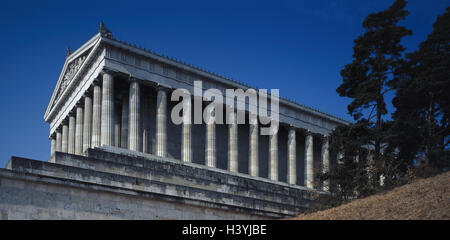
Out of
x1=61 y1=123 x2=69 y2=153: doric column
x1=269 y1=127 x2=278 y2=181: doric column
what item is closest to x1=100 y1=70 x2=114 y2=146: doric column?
x1=61 y1=123 x2=69 y2=153: doric column

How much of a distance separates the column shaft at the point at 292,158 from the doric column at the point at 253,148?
494 centimetres

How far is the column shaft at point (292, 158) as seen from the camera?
5594 centimetres

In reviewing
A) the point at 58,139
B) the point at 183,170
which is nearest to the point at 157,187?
the point at 183,170

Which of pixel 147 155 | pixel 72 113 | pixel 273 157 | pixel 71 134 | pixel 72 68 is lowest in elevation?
pixel 147 155

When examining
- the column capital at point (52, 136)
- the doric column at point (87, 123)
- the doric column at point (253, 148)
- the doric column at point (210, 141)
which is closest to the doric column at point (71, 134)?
the doric column at point (87, 123)

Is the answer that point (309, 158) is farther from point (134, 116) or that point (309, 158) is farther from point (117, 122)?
point (134, 116)

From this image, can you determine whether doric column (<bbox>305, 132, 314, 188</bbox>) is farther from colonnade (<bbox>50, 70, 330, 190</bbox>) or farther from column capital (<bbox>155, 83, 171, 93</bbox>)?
column capital (<bbox>155, 83, 171, 93</bbox>)

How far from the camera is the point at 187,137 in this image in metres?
47.2

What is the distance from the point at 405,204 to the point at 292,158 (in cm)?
3011

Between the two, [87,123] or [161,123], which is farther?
[87,123]

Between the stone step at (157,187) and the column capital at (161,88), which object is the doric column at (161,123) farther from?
the stone step at (157,187)

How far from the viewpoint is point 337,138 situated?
3562 centimetres

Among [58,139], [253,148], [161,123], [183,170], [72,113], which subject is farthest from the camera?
[58,139]
